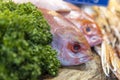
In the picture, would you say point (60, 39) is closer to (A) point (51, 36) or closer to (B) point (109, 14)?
(A) point (51, 36)

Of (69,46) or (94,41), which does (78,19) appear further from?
(69,46)

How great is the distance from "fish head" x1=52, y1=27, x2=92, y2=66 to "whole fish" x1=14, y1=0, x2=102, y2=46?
25 centimetres

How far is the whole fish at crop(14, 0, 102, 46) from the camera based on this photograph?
182cm

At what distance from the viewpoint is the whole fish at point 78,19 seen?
1.82 m

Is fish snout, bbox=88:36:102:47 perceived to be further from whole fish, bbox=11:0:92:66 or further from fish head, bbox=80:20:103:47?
whole fish, bbox=11:0:92:66

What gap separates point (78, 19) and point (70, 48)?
0.34m

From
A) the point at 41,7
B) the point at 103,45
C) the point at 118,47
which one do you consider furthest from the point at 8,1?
the point at 118,47

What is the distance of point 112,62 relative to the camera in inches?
67.6

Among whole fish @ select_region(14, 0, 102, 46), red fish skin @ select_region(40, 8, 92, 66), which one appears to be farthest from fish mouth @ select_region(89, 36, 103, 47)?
red fish skin @ select_region(40, 8, 92, 66)

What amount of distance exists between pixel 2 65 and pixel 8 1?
48 centimetres

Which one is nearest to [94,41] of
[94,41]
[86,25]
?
[94,41]

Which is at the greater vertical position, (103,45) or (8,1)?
(8,1)

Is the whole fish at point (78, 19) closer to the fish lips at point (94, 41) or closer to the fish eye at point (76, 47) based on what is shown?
the fish lips at point (94, 41)

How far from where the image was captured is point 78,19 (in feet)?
6.12
